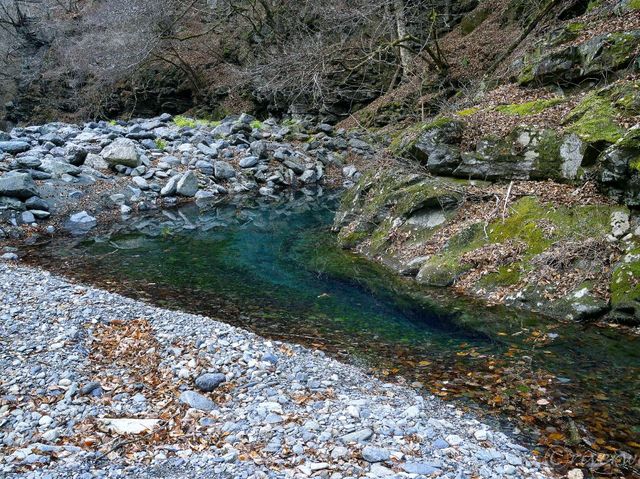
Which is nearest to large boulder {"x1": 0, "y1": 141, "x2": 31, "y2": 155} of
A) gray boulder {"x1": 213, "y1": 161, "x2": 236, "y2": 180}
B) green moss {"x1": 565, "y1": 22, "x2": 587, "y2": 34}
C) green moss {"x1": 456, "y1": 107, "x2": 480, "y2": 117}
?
gray boulder {"x1": 213, "y1": 161, "x2": 236, "y2": 180}

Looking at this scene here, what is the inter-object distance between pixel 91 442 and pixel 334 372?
2.19 meters

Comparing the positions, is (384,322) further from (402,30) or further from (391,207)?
(402,30)

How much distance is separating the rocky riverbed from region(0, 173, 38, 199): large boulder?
0.06ft

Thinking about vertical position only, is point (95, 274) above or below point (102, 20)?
below

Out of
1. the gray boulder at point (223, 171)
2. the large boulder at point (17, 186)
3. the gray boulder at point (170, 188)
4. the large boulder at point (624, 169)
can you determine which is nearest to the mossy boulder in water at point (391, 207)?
the large boulder at point (624, 169)

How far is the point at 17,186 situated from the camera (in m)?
11.7

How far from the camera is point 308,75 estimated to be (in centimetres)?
1520

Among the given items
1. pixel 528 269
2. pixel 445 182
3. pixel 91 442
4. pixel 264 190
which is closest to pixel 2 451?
pixel 91 442

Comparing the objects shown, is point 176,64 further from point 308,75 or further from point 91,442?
point 91,442

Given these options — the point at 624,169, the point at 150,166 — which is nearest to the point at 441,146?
the point at 624,169

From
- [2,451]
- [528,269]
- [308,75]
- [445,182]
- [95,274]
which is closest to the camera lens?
[2,451]

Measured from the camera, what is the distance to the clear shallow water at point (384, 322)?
4446 mm

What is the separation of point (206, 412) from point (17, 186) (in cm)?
973

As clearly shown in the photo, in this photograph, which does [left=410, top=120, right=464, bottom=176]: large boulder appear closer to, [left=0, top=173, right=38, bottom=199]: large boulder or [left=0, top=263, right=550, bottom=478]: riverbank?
[left=0, top=263, right=550, bottom=478]: riverbank
